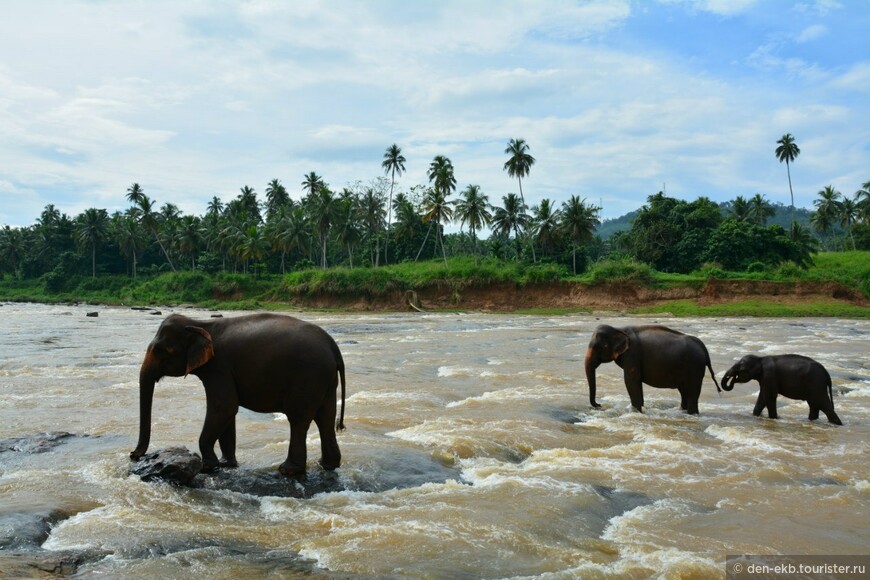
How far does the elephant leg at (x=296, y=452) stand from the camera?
23.0ft

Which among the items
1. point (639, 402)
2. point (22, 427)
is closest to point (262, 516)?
point (22, 427)

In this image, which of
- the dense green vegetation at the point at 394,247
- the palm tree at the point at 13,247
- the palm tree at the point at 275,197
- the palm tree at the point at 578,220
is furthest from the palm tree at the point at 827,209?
the palm tree at the point at 13,247

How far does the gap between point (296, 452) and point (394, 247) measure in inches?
3074

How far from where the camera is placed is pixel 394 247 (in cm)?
8469

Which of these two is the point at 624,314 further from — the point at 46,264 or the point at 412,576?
the point at 46,264

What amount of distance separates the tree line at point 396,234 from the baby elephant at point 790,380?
5395 cm

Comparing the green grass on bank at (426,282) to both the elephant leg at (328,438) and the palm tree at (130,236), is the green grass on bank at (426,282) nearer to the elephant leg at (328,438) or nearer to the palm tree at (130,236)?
the palm tree at (130,236)

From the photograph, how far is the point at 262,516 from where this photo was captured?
5.98 meters

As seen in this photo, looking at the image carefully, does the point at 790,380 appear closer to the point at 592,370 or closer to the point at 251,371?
the point at 592,370

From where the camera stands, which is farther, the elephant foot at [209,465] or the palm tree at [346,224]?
the palm tree at [346,224]

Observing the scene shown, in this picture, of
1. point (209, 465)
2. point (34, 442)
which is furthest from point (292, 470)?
point (34, 442)

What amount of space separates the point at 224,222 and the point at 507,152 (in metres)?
36.7

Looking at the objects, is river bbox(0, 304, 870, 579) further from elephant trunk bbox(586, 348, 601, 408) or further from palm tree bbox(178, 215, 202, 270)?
palm tree bbox(178, 215, 202, 270)

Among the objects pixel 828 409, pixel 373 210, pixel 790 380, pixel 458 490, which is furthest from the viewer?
pixel 373 210
